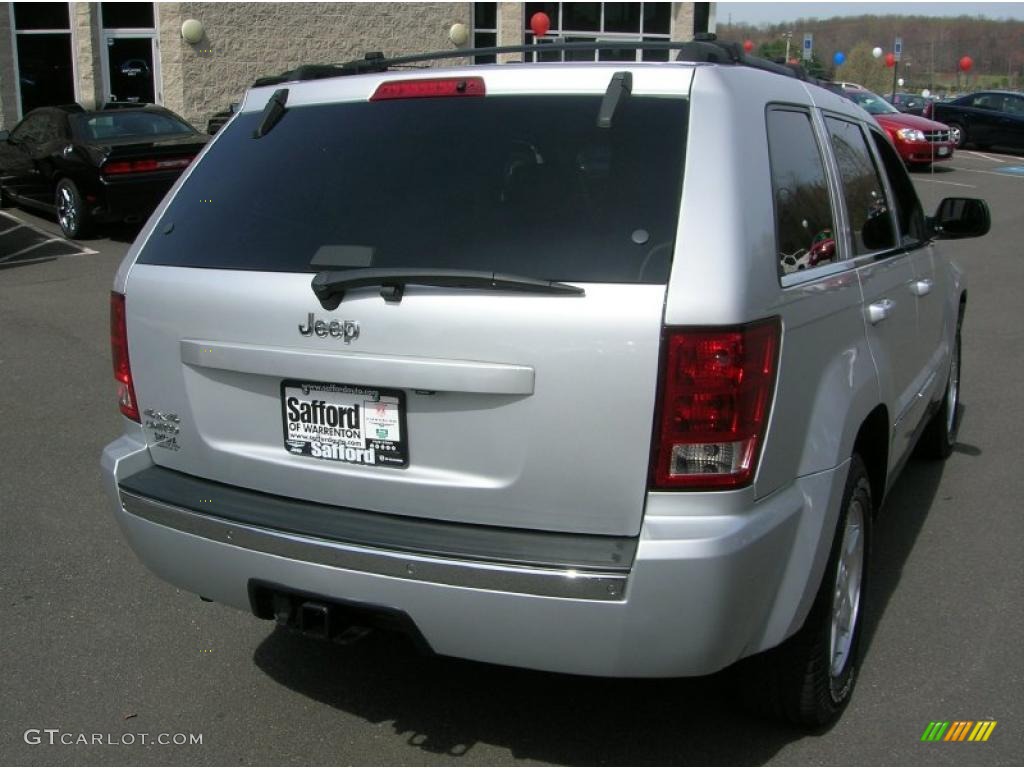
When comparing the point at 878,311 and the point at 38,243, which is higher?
the point at 878,311

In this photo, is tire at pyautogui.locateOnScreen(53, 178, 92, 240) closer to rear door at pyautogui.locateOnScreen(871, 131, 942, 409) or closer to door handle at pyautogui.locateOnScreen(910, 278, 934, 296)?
rear door at pyautogui.locateOnScreen(871, 131, 942, 409)

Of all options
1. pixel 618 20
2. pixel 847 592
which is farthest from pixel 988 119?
pixel 847 592

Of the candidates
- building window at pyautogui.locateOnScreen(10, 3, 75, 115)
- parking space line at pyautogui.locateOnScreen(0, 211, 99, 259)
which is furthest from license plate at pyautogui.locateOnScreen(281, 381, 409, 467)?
building window at pyautogui.locateOnScreen(10, 3, 75, 115)

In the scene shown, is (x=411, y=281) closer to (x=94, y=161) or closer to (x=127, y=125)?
(x=94, y=161)

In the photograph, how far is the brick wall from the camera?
22.6 meters

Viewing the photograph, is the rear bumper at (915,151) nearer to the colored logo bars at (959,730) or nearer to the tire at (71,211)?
the tire at (71,211)

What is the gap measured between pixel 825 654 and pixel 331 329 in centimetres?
169

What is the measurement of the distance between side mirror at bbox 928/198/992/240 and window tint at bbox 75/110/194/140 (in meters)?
11.4

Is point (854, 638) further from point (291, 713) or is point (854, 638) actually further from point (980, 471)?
point (980, 471)

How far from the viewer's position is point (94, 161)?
1300cm

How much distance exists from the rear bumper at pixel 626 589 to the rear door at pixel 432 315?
14 centimetres

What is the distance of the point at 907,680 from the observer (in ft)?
12.1

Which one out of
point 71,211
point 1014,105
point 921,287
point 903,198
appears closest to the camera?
point 921,287

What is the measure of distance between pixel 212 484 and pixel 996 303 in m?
9.15
